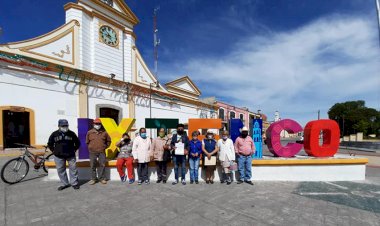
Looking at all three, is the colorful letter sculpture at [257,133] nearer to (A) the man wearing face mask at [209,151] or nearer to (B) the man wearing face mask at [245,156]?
(B) the man wearing face mask at [245,156]

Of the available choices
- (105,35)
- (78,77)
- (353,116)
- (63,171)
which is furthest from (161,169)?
(353,116)

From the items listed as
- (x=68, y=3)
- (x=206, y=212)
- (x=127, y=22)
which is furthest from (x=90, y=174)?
(x=127, y=22)

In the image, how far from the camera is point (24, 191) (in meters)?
5.21

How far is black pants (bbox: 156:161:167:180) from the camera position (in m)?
6.20

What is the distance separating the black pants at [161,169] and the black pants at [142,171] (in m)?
0.34

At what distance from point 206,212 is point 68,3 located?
16182 mm

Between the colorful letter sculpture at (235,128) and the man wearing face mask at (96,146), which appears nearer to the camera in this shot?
the man wearing face mask at (96,146)

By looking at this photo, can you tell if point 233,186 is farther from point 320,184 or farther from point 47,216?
point 47,216

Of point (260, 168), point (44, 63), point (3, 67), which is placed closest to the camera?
point (260, 168)

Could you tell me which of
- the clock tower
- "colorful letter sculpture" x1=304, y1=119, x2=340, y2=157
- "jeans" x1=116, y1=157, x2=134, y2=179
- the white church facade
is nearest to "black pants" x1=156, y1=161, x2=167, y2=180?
"jeans" x1=116, y1=157, x2=134, y2=179

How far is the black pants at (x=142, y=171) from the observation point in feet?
19.9

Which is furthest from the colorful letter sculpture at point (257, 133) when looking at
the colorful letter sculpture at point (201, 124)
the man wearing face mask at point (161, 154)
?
the man wearing face mask at point (161, 154)

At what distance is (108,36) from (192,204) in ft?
51.0

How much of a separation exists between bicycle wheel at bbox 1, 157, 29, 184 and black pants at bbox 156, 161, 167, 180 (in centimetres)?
391
